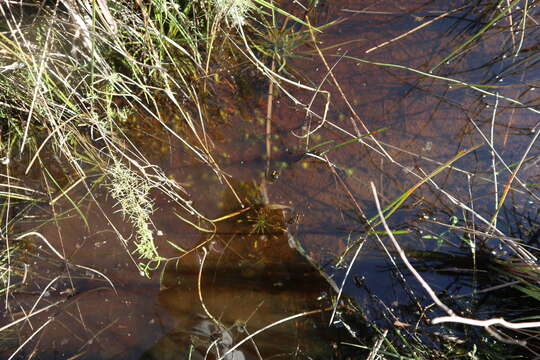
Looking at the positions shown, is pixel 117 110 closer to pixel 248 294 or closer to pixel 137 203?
pixel 137 203

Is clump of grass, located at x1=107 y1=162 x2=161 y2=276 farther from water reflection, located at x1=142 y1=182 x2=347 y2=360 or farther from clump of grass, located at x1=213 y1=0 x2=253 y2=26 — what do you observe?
clump of grass, located at x1=213 y1=0 x2=253 y2=26

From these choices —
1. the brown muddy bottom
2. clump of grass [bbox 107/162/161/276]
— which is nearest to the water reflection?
the brown muddy bottom

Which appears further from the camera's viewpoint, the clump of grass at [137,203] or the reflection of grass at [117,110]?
the clump of grass at [137,203]

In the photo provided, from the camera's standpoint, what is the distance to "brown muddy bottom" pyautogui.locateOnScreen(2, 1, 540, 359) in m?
1.55

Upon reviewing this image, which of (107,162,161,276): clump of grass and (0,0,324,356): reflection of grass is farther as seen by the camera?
(107,162,161,276): clump of grass

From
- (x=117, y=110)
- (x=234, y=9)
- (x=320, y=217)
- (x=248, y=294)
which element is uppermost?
(x=234, y=9)

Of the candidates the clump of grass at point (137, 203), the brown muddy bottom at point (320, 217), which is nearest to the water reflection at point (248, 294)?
the brown muddy bottom at point (320, 217)

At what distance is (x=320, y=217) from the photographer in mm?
1592

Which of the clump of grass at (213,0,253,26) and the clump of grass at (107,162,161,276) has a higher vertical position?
the clump of grass at (213,0,253,26)

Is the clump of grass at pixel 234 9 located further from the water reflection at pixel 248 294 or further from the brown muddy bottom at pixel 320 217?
the water reflection at pixel 248 294

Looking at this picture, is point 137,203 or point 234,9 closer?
point 234,9

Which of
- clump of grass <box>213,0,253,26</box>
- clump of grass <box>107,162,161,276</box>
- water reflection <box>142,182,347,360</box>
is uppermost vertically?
clump of grass <box>213,0,253,26</box>

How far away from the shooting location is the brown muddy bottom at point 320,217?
155 cm

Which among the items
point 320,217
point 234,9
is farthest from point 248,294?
point 234,9
